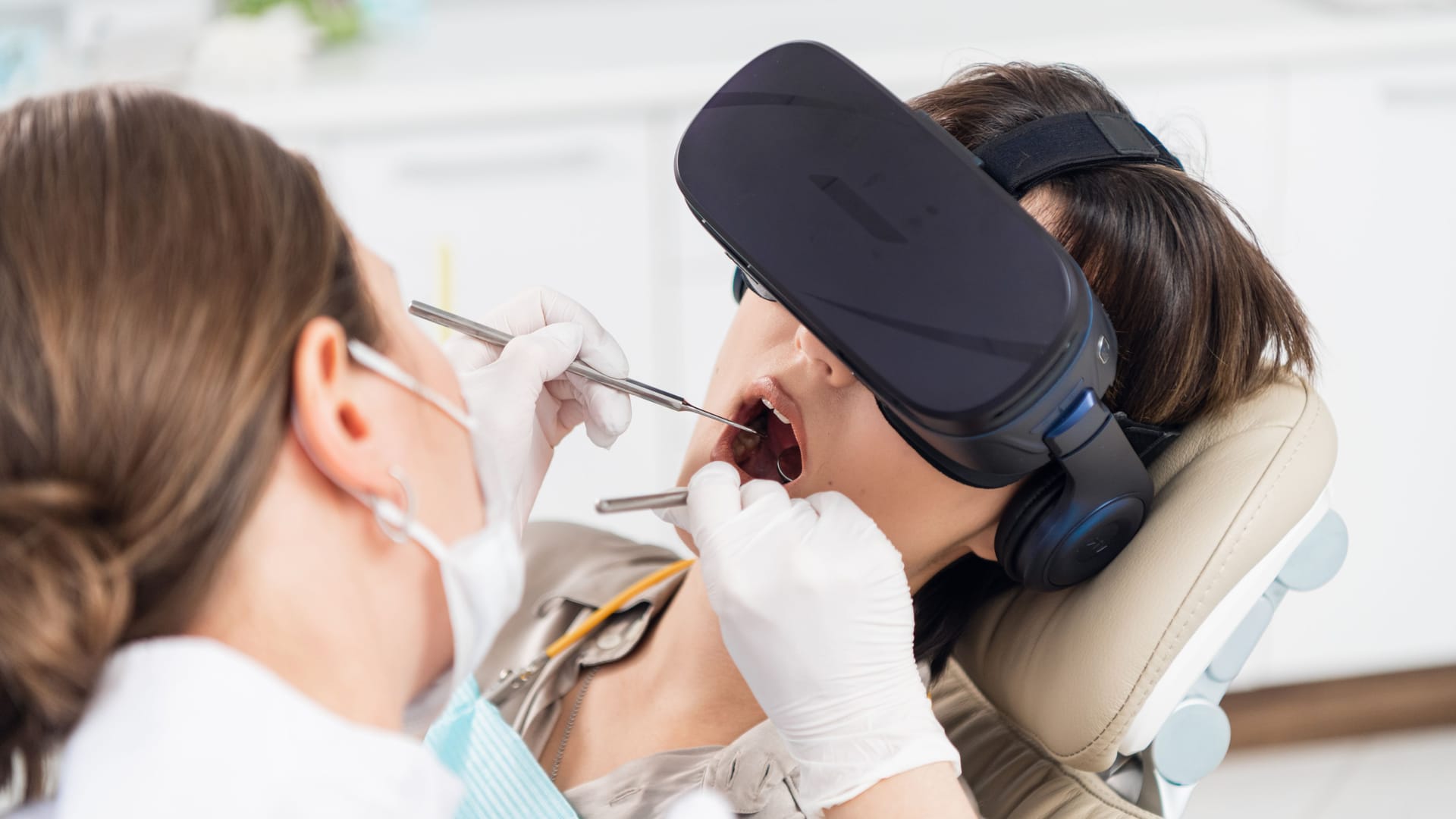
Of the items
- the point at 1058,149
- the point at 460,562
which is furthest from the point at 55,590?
the point at 1058,149

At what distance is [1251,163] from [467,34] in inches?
60.0

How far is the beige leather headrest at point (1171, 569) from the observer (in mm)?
946

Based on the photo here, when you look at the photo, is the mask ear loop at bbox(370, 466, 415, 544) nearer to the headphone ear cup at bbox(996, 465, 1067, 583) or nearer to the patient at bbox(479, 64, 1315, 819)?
the patient at bbox(479, 64, 1315, 819)

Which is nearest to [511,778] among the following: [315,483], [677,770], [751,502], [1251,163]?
[677,770]

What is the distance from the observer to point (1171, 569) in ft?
3.12

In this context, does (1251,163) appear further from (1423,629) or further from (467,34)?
(467,34)

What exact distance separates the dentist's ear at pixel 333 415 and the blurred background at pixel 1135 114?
1397 mm

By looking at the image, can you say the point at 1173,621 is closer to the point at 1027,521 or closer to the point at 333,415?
the point at 1027,521

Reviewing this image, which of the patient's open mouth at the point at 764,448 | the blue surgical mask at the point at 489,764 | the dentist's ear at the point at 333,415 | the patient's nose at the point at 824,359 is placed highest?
the dentist's ear at the point at 333,415

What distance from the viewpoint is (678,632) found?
1.18 metres

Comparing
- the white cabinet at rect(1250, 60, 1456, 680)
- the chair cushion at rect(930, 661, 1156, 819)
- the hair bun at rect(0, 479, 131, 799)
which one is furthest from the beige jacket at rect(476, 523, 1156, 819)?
the white cabinet at rect(1250, 60, 1456, 680)

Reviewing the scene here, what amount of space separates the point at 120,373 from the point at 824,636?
0.52m

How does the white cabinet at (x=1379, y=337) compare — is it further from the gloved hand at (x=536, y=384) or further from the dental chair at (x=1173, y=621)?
the gloved hand at (x=536, y=384)

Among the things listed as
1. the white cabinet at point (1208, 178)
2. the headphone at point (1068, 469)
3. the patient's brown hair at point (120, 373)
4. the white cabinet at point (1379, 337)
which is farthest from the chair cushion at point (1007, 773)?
the white cabinet at point (1379, 337)
